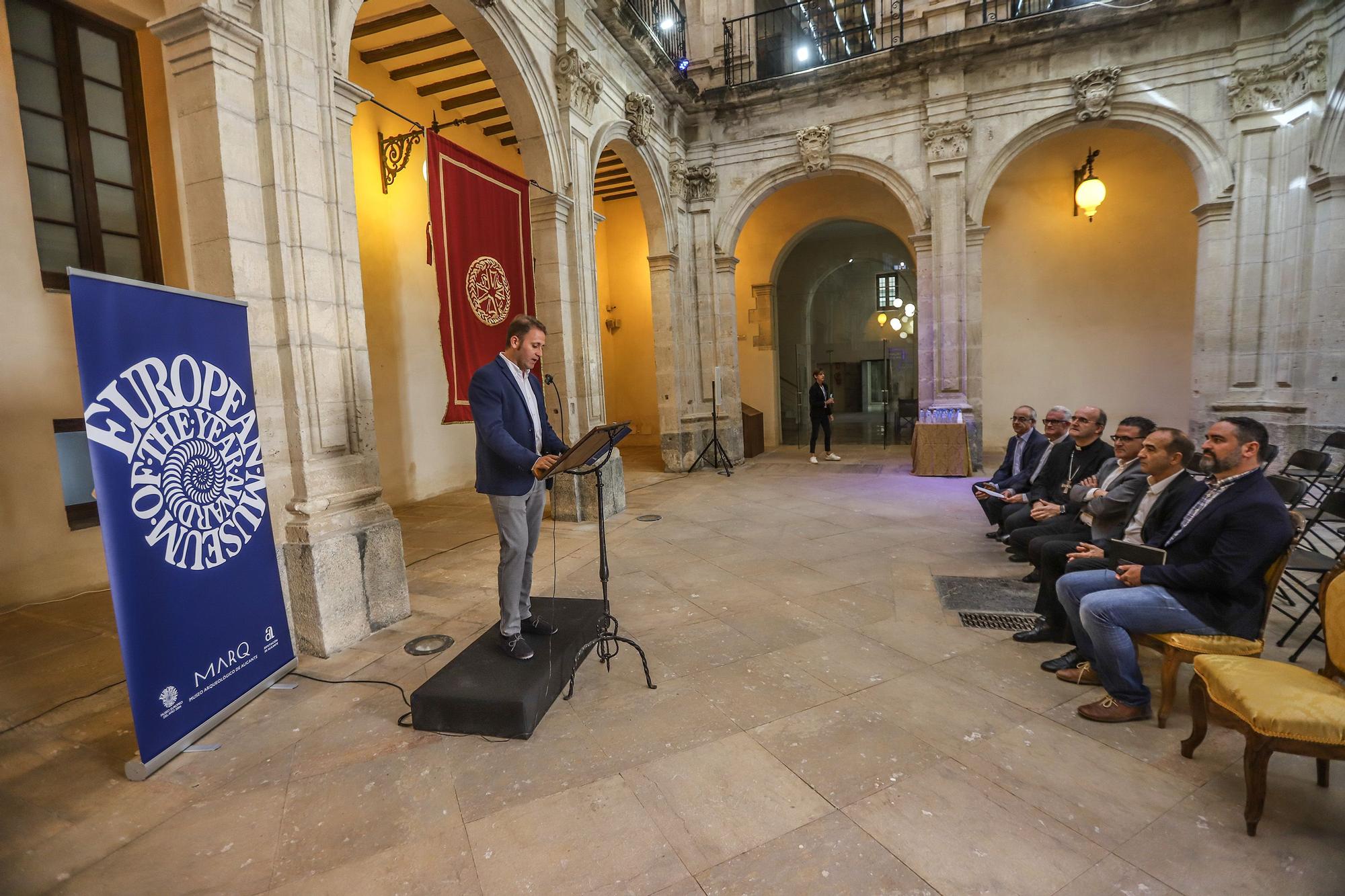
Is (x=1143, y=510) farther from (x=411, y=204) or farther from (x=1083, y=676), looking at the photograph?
(x=411, y=204)

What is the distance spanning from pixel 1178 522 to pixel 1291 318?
7.66 m

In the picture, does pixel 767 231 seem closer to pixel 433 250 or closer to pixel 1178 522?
pixel 433 250

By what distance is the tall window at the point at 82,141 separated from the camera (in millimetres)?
4383

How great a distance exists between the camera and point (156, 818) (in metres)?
2.36

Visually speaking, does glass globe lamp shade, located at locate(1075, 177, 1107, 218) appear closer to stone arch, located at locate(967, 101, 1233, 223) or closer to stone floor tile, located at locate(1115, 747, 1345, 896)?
stone arch, located at locate(967, 101, 1233, 223)

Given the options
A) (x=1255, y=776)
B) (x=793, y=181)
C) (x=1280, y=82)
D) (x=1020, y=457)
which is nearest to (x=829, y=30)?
(x=793, y=181)

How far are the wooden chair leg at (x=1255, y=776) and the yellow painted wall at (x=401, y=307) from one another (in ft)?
24.5

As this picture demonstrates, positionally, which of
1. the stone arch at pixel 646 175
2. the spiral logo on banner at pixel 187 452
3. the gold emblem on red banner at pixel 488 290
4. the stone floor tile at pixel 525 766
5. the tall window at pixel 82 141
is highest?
the stone arch at pixel 646 175

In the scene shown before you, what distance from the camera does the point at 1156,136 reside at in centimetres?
871

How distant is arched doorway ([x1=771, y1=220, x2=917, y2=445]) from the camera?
579 inches

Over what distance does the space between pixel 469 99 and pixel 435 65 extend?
3.27 feet

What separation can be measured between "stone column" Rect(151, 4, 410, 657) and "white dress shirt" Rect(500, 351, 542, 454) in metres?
1.31

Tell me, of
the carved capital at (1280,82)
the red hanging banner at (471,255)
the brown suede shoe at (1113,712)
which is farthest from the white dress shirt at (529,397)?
the carved capital at (1280,82)

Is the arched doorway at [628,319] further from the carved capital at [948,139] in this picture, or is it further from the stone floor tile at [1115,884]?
the stone floor tile at [1115,884]
